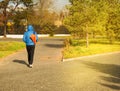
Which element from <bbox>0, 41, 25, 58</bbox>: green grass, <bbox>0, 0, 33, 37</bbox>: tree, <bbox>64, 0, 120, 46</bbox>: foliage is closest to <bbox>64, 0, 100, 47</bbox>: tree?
<bbox>64, 0, 120, 46</bbox>: foliage

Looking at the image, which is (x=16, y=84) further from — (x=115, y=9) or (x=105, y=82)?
(x=115, y=9)

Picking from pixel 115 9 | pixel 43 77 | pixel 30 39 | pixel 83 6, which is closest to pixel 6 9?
pixel 115 9

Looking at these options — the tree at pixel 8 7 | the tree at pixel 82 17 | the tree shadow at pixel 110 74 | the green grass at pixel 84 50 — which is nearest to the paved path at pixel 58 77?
the tree shadow at pixel 110 74

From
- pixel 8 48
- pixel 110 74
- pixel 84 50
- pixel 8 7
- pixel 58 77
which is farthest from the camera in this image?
pixel 8 7

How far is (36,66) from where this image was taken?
600 inches

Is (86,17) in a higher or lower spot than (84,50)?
higher

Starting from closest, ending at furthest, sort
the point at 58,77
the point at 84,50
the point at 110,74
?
1. the point at 58,77
2. the point at 110,74
3. the point at 84,50

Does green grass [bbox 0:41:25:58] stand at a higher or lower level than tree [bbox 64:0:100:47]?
lower

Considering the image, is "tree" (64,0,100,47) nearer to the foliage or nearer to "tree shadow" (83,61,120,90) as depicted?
the foliage

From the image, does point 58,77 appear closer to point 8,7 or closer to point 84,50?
point 84,50

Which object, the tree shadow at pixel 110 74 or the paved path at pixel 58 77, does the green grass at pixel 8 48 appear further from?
the tree shadow at pixel 110 74

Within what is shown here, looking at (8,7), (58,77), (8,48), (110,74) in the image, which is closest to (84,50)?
(8,48)

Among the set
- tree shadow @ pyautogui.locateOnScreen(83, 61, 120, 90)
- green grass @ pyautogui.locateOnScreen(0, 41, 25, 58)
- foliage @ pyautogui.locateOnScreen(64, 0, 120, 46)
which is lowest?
green grass @ pyautogui.locateOnScreen(0, 41, 25, 58)

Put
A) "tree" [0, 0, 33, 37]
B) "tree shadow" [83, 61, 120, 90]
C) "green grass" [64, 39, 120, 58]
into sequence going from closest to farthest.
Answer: "tree shadow" [83, 61, 120, 90] → "green grass" [64, 39, 120, 58] → "tree" [0, 0, 33, 37]
